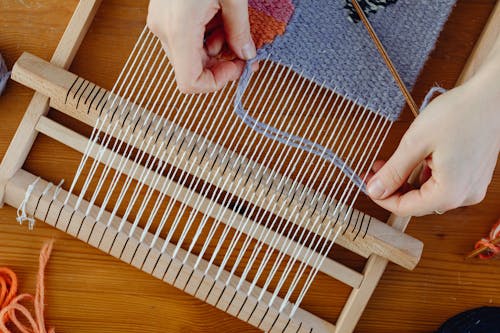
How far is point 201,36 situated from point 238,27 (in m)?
0.08

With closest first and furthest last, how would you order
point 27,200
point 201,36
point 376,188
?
1. point 201,36
2. point 376,188
3. point 27,200

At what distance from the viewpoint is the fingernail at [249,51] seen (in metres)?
1.18

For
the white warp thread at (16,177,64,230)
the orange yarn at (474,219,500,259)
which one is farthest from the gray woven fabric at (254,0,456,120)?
the white warp thread at (16,177,64,230)

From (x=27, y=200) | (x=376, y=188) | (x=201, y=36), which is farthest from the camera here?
(x=27, y=200)

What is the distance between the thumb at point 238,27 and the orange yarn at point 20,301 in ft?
2.07

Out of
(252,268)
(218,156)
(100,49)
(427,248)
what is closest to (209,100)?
(218,156)

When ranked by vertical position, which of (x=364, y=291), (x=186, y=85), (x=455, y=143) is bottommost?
(x=364, y=291)

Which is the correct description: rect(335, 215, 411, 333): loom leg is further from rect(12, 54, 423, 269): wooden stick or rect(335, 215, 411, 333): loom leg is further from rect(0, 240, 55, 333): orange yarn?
rect(0, 240, 55, 333): orange yarn

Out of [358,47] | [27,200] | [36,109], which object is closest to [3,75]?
[36,109]

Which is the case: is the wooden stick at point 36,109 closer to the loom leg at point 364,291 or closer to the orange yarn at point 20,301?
the orange yarn at point 20,301

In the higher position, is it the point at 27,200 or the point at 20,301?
the point at 27,200

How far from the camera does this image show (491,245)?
1.30 m

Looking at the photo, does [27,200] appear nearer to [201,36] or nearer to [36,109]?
[36,109]

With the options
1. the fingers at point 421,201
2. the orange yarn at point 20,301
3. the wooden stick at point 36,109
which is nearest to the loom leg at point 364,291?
the fingers at point 421,201
